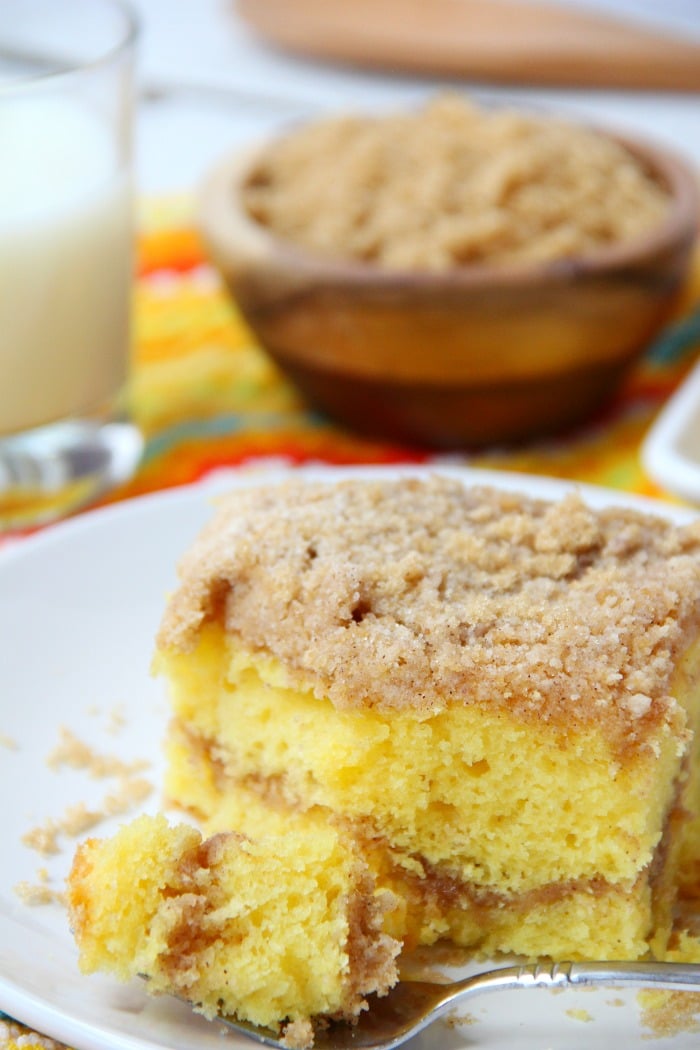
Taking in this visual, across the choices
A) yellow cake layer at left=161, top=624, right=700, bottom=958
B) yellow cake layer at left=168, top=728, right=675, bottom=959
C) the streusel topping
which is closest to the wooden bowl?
the streusel topping

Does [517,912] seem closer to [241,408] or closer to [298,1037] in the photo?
[298,1037]

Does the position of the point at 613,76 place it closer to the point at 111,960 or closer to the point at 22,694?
the point at 22,694

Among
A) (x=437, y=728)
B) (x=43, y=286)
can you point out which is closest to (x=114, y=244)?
(x=43, y=286)

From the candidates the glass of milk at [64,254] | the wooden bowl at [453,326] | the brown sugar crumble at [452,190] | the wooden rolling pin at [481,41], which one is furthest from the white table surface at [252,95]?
the wooden bowl at [453,326]

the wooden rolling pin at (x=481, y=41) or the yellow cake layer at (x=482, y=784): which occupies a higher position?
the yellow cake layer at (x=482, y=784)

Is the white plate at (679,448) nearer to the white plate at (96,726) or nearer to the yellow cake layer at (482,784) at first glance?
the white plate at (96,726)

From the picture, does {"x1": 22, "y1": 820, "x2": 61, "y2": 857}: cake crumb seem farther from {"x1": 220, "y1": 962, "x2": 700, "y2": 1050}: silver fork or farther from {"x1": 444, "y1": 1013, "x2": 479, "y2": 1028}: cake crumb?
{"x1": 444, "y1": 1013, "x2": 479, "y2": 1028}: cake crumb

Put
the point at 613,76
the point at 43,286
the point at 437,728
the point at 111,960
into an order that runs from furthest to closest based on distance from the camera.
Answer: the point at 613,76 < the point at 43,286 < the point at 437,728 < the point at 111,960
